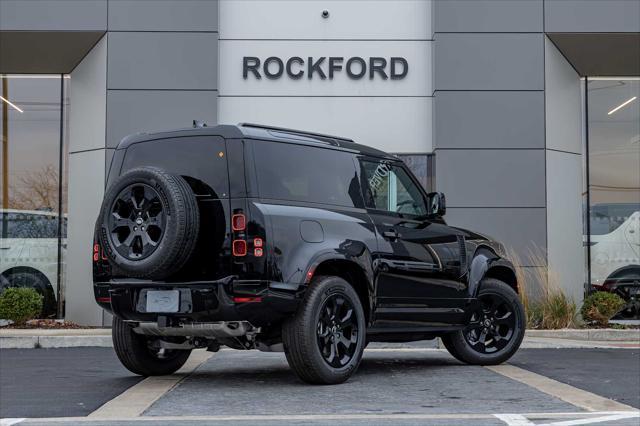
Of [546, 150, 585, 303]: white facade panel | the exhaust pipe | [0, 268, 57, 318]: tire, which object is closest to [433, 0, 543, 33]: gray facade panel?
[546, 150, 585, 303]: white facade panel

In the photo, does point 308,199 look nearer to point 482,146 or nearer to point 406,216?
point 406,216

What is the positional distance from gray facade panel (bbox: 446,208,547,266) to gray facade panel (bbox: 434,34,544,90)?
→ 2.01m

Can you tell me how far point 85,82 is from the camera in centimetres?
1645

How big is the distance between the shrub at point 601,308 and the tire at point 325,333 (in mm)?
7707

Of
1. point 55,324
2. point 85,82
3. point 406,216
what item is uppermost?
point 85,82

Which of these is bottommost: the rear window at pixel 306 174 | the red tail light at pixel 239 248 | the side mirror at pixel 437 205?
the red tail light at pixel 239 248

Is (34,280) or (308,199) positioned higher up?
(308,199)

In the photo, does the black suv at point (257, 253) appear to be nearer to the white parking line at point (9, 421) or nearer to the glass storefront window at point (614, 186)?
the white parking line at point (9, 421)

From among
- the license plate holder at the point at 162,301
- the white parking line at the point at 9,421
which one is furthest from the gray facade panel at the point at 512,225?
the white parking line at the point at 9,421

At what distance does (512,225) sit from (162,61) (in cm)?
618

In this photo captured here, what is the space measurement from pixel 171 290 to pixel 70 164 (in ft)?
31.3

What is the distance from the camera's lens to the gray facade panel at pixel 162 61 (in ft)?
52.5

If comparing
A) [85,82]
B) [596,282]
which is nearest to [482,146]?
[596,282]

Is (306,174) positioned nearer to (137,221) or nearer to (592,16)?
(137,221)
